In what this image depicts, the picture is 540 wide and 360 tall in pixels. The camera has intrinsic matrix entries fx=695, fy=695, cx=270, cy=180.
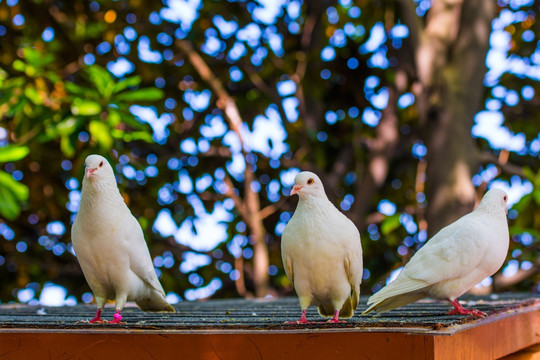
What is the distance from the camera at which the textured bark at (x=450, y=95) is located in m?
6.46

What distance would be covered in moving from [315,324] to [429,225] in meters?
4.06

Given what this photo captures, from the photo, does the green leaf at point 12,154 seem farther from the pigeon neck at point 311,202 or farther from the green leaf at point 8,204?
the pigeon neck at point 311,202

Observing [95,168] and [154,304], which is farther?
[154,304]

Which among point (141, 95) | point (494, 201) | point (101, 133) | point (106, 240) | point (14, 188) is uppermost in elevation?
point (141, 95)

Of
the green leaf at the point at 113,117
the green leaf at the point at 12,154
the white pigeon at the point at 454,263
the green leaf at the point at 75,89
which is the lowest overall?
the white pigeon at the point at 454,263

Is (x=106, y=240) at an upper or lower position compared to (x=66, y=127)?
lower

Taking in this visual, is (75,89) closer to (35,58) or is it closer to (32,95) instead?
(35,58)

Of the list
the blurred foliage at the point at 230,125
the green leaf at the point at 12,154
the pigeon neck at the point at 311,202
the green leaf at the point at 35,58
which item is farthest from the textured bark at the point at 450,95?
the green leaf at the point at 12,154

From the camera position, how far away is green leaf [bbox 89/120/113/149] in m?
5.35

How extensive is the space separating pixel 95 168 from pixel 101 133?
7.21ft

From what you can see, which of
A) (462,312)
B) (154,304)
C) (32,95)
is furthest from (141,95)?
(462,312)

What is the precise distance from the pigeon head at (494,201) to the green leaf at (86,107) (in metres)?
3.13

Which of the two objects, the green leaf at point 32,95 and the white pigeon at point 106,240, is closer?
the white pigeon at point 106,240

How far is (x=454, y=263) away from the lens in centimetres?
335
